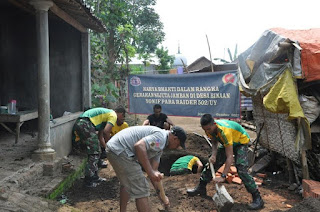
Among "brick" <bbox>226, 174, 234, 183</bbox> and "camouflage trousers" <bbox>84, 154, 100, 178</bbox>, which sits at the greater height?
"camouflage trousers" <bbox>84, 154, 100, 178</bbox>

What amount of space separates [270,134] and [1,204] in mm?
4843

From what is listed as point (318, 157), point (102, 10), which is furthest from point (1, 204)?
point (102, 10)

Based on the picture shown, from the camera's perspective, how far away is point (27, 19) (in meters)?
7.63

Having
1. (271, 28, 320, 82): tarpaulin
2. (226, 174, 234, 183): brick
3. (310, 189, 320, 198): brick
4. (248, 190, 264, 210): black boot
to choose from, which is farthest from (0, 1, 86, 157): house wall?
(310, 189, 320, 198): brick

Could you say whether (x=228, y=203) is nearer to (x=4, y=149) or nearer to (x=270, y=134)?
(x=270, y=134)

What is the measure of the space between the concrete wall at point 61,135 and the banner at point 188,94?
249cm

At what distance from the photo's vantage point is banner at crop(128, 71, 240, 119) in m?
7.62

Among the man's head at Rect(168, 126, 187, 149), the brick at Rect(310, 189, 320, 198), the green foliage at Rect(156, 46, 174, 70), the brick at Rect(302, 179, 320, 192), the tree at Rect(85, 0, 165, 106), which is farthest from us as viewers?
the green foliage at Rect(156, 46, 174, 70)

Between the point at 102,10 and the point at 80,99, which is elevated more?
the point at 102,10

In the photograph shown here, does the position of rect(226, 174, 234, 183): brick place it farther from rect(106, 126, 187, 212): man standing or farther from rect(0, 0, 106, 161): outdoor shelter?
rect(0, 0, 106, 161): outdoor shelter

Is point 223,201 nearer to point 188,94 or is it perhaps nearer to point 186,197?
point 186,197

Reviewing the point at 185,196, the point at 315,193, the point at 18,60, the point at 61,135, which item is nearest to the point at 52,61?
the point at 18,60

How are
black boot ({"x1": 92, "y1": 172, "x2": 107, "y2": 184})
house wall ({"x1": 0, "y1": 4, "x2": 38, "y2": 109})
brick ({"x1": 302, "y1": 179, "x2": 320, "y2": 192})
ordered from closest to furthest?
brick ({"x1": 302, "y1": 179, "x2": 320, "y2": 192}) → black boot ({"x1": 92, "y1": 172, "x2": 107, "y2": 184}) → house wall ({"x1": 0, "y1": 4, "x2": 38, "y2": 109})

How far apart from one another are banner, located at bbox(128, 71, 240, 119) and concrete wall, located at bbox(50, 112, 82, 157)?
2.49 m
